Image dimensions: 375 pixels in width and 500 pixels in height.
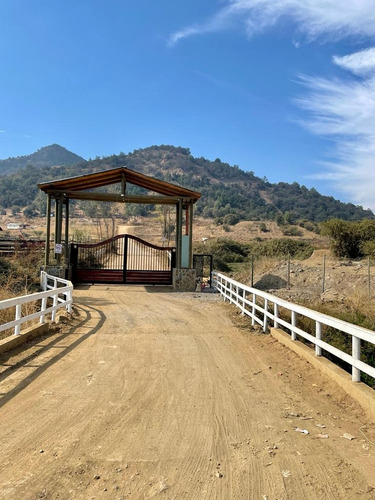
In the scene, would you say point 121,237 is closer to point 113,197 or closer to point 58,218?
point 113,197

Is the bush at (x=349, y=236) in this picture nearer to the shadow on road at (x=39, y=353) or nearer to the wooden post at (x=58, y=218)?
the wooden post at (x=58, y=218)

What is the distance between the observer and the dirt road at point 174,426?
3340 millimetres

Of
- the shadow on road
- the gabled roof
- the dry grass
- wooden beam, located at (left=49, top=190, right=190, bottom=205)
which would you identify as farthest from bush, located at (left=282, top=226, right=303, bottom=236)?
the shadow on road

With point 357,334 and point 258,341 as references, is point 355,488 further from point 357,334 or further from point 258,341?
point 258,341

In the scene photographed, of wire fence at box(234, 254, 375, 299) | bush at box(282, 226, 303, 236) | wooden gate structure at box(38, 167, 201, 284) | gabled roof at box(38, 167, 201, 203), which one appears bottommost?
wire fence at box(234, 254, 375, 299)

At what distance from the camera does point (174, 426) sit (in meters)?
4.46

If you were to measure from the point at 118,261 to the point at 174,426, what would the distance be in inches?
750

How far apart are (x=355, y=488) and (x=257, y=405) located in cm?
194

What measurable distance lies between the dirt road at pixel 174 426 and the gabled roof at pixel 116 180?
11.7 meters

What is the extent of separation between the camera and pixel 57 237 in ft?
64.5

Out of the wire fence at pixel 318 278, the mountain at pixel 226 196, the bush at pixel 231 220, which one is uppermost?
the mountain at pixel 226 196

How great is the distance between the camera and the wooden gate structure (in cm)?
1936

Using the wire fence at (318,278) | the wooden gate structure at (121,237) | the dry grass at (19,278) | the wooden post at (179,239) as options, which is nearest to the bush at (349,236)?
the wire fence at (318,278)

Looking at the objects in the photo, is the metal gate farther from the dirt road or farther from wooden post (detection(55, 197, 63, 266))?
the dirt road
